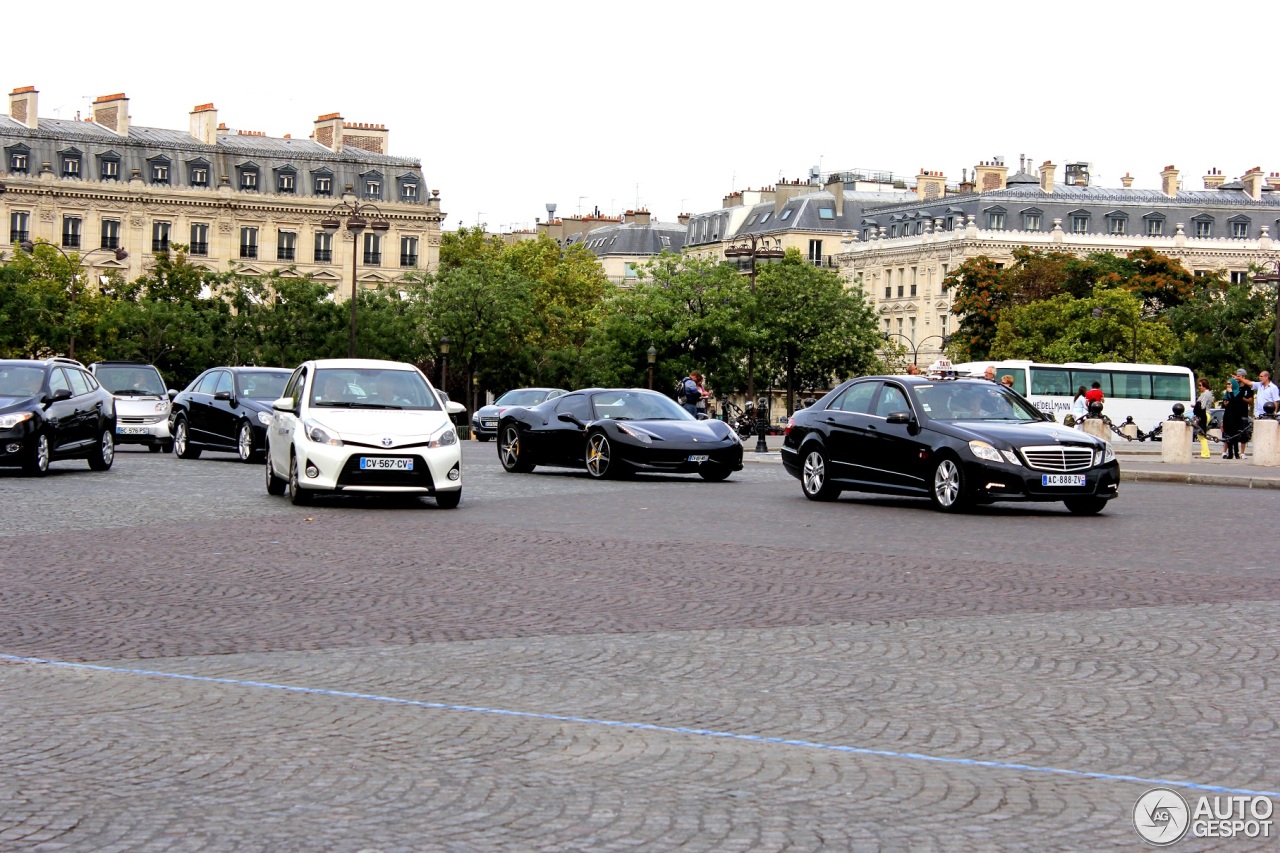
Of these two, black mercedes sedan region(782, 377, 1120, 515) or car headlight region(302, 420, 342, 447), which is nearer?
car headlight region(302, 420, 342, 447)

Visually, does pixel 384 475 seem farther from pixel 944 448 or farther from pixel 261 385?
pixel 261 385

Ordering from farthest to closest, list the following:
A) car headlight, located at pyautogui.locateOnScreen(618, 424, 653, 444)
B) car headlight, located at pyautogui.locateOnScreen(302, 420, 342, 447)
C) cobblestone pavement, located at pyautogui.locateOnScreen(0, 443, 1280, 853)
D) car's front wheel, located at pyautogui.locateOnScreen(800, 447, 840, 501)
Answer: car headlight, located at pyautogui.locateOnScreen(618, 424, 653, 444) → car's front wheel, located at pyautogui.locateOnScreen(800, 447, 840, 501) → car headlight, located at pyautogui.locateOnScreen(302, 420, 342, 447) → cobblestone pavement, located at pyautogui.locateOnScreen(0, 443, 1280, 853)

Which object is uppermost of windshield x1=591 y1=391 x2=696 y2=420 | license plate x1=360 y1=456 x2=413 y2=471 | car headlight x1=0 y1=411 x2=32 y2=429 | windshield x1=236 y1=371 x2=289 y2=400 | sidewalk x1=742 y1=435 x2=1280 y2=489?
windshield x1=236 y1=371 x2=289 y2=400

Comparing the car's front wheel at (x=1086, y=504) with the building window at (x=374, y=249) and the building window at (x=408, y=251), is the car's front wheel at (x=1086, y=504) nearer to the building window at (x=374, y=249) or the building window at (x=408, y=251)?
the building window at (x=374, y=249)

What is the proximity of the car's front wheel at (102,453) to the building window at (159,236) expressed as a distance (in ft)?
278

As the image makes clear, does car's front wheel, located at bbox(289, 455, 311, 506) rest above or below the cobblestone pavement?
above

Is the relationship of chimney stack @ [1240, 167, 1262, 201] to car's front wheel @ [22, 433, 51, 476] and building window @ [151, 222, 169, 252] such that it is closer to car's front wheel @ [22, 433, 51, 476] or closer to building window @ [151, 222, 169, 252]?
building window @ [151, 222, 169, 252]

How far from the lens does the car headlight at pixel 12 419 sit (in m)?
23.2

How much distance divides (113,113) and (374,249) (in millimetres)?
17139

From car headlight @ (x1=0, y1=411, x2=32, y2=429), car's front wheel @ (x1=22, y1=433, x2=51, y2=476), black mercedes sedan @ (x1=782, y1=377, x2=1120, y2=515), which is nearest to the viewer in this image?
black mercedes sedan @ (x1=782, y1=377, x2=1120, y2=515)

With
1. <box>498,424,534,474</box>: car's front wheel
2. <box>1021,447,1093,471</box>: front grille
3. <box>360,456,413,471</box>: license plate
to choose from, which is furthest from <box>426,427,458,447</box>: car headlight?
<box>498,424,534,474</box>: car's front wheel

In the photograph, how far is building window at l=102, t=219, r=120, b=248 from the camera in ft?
348

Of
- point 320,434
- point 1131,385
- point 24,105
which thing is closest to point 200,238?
point 24,105

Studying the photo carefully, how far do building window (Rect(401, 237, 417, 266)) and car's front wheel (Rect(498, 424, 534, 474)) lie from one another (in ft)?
286
